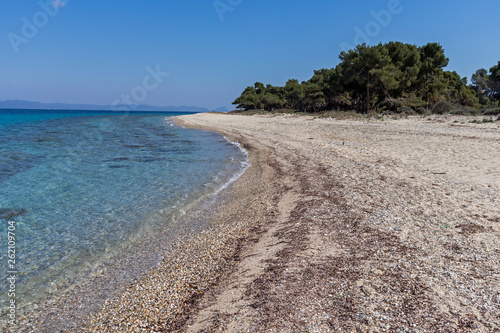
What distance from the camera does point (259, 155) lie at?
1535 centimetres

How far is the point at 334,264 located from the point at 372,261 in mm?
518

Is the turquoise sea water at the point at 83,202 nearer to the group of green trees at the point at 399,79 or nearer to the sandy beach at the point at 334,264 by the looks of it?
the sandy beach at the point at 334,264

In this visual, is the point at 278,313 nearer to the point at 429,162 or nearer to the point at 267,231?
the point at 267,231

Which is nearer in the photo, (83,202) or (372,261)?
(372,261)

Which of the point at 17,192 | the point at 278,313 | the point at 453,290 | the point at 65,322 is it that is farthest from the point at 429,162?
the point at 17,192

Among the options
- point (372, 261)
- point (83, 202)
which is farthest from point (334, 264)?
point (83, 202)

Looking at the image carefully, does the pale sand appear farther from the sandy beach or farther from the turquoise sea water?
the turquoise sea water

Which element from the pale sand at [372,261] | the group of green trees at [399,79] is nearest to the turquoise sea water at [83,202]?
the pale sand at [372,261]

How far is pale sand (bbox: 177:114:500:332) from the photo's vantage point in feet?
9.46

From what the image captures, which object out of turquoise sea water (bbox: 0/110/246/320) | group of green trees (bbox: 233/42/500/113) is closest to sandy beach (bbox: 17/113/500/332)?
turquoise sea water (bbox: 0/110/246/320)

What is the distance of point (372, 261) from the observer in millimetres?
3936

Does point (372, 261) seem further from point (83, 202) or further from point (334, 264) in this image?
point (83, 202)

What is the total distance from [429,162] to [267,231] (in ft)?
25.0

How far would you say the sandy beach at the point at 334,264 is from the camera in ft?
9.66
